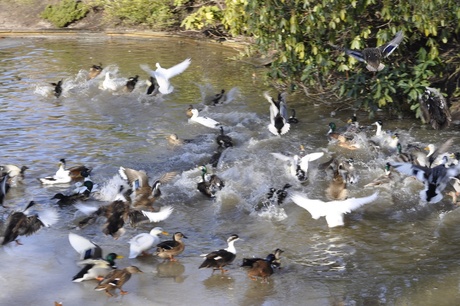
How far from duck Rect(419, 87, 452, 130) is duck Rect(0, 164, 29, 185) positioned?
6605mm

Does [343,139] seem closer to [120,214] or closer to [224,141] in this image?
[224,141]

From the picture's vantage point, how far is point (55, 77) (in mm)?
18406

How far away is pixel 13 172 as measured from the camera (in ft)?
37.6

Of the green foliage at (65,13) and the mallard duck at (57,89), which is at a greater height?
the mallard duck at (57,89)

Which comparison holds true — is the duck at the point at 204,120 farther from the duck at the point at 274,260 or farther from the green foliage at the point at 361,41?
the duck at the point at 274,260

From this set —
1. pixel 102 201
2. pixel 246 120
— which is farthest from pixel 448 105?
pixel 102 201

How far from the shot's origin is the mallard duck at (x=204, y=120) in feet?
46.4

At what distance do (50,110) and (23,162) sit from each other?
3413 mm

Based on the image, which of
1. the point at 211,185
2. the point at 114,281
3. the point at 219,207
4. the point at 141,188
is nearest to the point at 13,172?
the point at 141,188

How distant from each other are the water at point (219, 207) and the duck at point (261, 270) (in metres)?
0.12

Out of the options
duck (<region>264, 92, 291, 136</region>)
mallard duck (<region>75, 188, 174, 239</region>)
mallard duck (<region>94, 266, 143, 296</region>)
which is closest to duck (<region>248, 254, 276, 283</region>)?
mallard duck (<region>94, 266, 143, 296</region>)

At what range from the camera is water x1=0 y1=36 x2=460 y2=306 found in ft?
26.5

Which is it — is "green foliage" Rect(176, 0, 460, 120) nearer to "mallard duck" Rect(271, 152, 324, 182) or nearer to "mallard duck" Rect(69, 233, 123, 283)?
"mallard duck" Rect(271, 152, 324, 182)

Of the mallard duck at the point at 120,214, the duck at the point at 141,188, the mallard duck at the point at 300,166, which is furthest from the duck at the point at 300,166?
the mallard duck at the point at 120,214
